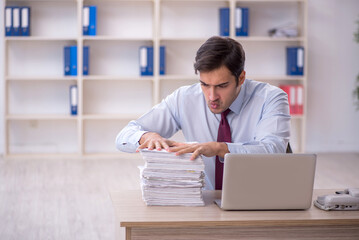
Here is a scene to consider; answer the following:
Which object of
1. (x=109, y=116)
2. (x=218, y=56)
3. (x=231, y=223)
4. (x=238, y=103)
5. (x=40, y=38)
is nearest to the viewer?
(x=231, y=223)

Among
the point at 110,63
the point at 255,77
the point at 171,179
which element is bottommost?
the point at 171,179

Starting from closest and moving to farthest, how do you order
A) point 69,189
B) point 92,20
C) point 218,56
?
1. point 218,56
2. point 69,189
3. point 92,20

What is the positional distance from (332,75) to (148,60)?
2.15 meters

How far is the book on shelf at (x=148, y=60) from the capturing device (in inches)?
237

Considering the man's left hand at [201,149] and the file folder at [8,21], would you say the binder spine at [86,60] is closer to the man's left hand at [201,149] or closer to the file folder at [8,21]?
the file folder at [8,21]

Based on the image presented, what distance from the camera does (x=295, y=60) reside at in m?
6.23

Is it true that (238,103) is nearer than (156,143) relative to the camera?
No

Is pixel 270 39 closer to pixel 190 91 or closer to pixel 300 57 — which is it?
pixel 300 57

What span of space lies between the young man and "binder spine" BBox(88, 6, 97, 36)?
3693 millimetres

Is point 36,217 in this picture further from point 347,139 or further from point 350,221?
point 347,139

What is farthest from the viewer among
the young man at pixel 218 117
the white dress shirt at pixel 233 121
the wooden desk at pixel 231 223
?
the white dress shirt at pixel 233 121

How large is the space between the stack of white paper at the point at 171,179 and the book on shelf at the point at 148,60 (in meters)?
4.25

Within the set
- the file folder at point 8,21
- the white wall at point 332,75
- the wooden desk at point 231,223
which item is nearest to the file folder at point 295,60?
the white wall at point 332,75

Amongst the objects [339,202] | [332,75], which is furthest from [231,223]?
[332,75]
